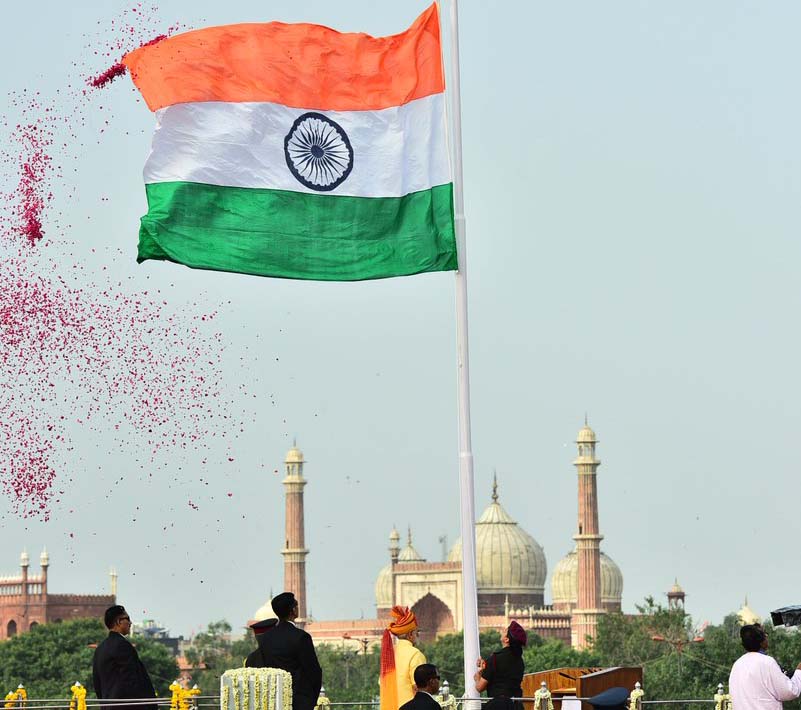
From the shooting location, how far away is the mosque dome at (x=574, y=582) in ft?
278

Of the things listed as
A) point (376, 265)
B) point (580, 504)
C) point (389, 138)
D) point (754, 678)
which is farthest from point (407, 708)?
point (580, 504)

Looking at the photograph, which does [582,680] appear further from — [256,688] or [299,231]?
[256,688]

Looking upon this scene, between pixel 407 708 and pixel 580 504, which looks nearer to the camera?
pixel 407 708

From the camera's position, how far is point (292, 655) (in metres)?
9.69

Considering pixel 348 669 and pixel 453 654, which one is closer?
pixel 453 654

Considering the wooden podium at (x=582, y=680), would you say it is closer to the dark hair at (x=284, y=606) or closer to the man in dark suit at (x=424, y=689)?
the dark hair at (x=284, y=606)

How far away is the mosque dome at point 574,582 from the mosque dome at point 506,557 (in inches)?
29.8

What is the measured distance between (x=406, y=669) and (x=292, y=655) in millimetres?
619

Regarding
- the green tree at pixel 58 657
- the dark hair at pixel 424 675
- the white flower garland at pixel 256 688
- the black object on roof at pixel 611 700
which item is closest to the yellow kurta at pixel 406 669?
the dark hair at pixel 424 675

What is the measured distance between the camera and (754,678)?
9359 mm

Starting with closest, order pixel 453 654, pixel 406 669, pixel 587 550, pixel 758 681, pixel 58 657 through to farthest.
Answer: pixel 758 681 < pixel 406 669 < pixel 58 657 < pixel 453 654 < pixel 587 550

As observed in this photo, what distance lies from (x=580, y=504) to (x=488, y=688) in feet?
218

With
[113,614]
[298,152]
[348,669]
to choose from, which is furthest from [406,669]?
[348,669]

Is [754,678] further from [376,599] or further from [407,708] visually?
[376,599]
